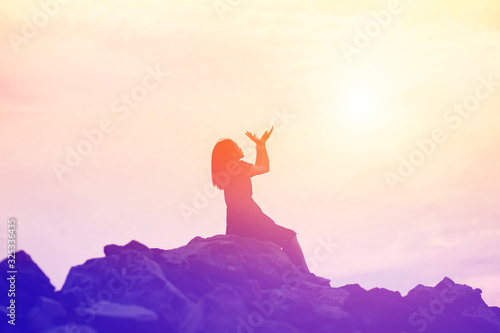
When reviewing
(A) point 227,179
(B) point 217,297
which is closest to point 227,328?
(B) point 217,297

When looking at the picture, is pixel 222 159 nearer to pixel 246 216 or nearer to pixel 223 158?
pixel 223 158

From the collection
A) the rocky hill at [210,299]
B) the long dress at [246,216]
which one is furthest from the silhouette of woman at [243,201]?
the rocky hill at [210,299]

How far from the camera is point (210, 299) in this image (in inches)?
573

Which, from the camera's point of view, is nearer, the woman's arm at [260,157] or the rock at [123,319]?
the rock at [123,319]

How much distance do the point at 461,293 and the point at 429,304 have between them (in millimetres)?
1297

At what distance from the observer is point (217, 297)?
14625mm

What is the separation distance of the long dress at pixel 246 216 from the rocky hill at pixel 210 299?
1.51ft

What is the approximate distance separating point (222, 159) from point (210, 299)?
4211 mm

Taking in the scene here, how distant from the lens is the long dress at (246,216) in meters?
17.1

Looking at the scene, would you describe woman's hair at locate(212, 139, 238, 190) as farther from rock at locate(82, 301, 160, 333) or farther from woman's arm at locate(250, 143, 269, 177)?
rock at locate(82, 301, 160, 333)

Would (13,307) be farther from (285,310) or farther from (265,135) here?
(265,135)

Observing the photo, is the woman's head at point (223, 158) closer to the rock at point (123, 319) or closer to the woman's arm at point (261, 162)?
the woman's arm at point (261, 162)

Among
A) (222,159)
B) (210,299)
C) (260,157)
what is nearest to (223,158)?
(222,159)

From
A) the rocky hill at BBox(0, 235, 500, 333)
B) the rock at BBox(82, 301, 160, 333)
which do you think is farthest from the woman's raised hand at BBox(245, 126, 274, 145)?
the rock at BBox(82, 301, 160, 333)
